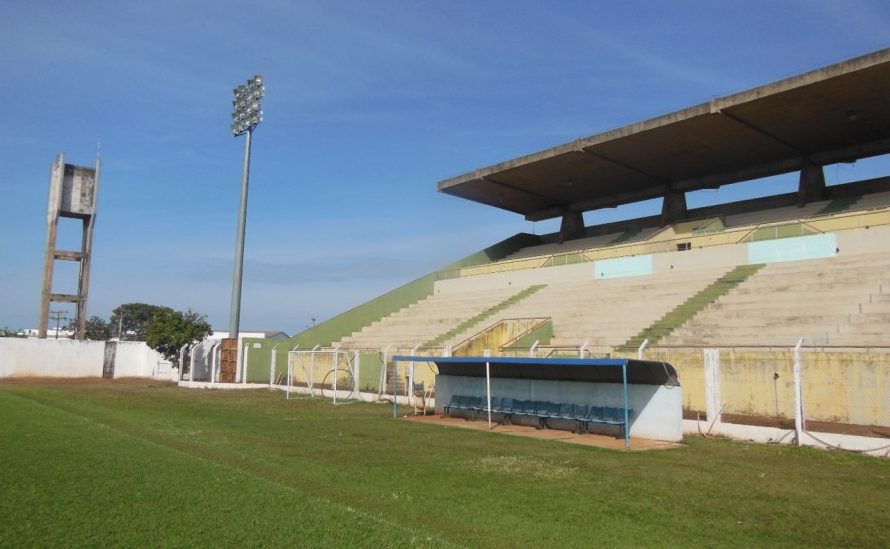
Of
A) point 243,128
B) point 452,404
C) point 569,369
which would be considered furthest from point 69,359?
point 569,369

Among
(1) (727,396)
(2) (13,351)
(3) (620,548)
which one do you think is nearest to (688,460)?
(1) (727,396)

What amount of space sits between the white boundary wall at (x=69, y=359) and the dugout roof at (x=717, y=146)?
2611 centimetres

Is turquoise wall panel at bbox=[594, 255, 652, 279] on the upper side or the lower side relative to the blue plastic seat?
upper

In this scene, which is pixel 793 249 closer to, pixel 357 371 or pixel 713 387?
pixel 713 387

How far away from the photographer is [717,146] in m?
31.2

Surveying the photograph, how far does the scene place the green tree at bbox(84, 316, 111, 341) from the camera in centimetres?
11294

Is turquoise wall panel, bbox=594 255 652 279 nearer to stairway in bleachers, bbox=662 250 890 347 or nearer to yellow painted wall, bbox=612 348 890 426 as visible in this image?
stairway in bleachers, bbox=662 250 890 347

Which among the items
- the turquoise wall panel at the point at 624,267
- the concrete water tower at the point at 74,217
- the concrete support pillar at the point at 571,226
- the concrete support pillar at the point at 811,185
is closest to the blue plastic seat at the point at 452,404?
the turquoise wall panel at the point at 624,267

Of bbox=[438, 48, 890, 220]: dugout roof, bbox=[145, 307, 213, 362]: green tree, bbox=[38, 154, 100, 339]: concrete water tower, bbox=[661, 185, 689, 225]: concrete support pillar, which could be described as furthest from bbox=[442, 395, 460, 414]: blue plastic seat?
bbox=[38, 154, 100, 339]: concrete water tower

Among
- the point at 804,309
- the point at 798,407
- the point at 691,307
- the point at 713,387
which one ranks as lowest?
the point at 798,407

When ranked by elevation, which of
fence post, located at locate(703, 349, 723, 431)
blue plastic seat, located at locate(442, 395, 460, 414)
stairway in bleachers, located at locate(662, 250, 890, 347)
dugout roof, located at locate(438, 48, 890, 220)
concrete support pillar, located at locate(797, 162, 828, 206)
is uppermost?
dugout roof, located at locate(438, 48, 890, 220)

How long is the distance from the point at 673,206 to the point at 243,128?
27.1 m

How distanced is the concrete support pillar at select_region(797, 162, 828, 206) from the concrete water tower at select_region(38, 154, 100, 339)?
4847 cm

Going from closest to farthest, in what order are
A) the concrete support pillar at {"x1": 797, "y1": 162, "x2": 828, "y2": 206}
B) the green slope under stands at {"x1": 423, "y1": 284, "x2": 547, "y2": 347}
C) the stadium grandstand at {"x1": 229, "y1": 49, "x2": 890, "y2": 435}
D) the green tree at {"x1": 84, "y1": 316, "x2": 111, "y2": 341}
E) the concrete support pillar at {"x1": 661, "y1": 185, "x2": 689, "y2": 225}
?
the stadium grandstand at {"x1": 229, "y1": 49, "x2": 890, "y2": 435}, the green slope under stands at {"x1": 423, "y1": 284, "x2": 547, "y2": 347}, the concrete support pillar at {"x1": 797, "y1": 162, "x2": 828, "y2": 206}, the concrete support pillar at {"x1": 661, "y1": 185, "x2": 689, "y2": 225}, the green tree at {"x1": 84, "y1": 316, "x2": 111, "y2": 341}
